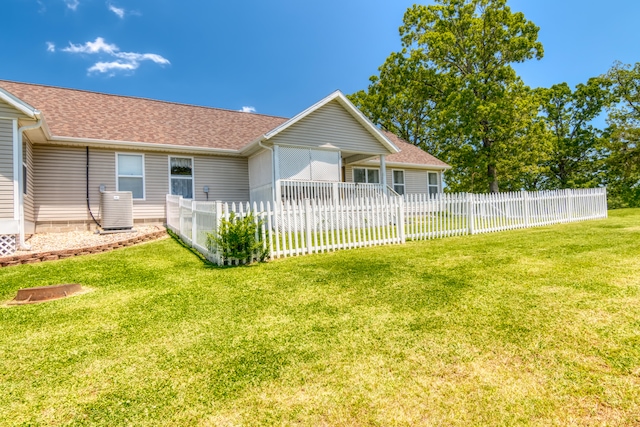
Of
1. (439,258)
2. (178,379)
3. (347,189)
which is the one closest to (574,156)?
(347,189)

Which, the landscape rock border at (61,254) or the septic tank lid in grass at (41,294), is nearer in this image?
the septic tank lid in grass at (41,294)

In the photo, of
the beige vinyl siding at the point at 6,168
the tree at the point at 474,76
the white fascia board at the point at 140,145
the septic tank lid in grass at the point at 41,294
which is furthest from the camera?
the tree at the point at 474,76

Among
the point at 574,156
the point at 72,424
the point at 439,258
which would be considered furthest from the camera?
the point at 574,156

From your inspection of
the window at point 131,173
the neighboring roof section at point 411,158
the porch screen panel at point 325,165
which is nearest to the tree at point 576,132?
the neighboring roof section at point 411,158

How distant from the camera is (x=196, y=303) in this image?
4.47 meters

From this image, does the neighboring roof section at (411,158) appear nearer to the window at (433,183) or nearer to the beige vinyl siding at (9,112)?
the window at (433,183)

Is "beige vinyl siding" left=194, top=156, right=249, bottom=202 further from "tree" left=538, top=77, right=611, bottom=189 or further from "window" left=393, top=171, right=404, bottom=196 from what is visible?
"tree" left=538, top=77, right=611, bottom=189

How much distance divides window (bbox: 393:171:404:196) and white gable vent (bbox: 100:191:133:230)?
13393 mm

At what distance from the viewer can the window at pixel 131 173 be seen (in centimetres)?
1222

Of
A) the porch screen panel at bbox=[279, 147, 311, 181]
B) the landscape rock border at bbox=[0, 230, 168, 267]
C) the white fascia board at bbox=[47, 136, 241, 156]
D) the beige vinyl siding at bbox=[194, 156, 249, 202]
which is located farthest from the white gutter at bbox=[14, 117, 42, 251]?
the porch screen panel at bbox=[279, 147, 311, 181]

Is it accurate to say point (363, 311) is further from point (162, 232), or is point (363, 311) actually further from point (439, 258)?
point (162, 232)

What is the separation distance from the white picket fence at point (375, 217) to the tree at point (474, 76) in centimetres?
869

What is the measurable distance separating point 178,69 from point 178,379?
2297cm

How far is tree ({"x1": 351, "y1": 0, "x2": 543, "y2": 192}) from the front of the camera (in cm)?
2178
